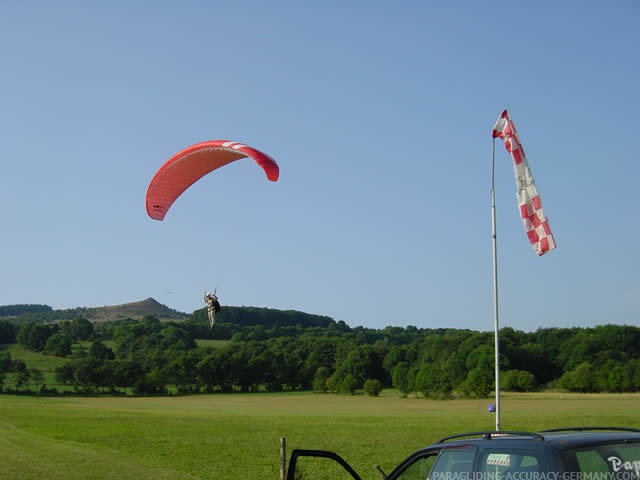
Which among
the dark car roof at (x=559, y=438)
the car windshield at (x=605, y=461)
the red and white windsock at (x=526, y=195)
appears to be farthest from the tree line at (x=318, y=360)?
the car windshield at (x=605, y=461)

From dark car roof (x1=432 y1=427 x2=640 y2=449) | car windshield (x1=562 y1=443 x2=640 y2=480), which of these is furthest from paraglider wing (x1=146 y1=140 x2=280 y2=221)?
car windshield (x1=562 y1=443 x2=640 y2=480)

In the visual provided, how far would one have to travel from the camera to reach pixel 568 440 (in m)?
5.36

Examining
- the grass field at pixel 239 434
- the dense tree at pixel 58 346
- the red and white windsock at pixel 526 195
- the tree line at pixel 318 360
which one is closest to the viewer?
the red and white windsock at pixel 526 195

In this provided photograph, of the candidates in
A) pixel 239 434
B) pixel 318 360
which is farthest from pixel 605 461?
pixel 318 360

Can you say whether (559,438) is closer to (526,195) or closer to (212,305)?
(526,195)

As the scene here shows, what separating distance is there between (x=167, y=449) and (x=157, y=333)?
99302 mm

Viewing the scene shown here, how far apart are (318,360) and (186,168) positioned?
8513 centimetres

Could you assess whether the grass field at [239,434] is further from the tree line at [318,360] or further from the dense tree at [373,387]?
the dense tree at [373,387]

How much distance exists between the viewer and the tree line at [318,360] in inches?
2763

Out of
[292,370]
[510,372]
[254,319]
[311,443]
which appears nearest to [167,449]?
[311,443]

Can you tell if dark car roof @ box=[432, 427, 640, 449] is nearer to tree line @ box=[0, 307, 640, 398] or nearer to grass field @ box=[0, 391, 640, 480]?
grass field @ box=[0, 391, 640, 480]

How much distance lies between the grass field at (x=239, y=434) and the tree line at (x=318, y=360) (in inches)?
191

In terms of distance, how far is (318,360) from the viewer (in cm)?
10325

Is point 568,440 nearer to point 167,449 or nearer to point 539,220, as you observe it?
point 539,220
